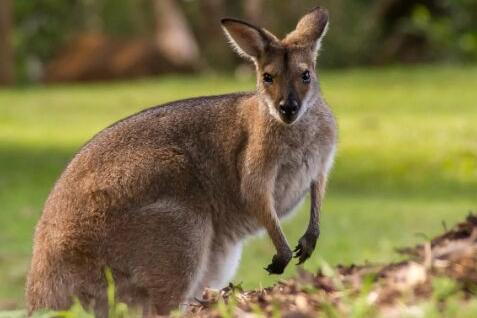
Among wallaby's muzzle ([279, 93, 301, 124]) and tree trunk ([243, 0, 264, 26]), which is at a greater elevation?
wallaby's muzzle ([279, 93, 301, 124])

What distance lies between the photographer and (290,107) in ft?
19.2

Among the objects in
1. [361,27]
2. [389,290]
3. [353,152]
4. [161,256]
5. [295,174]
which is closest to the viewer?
[389,290]

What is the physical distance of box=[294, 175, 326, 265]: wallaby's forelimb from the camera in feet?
19.3

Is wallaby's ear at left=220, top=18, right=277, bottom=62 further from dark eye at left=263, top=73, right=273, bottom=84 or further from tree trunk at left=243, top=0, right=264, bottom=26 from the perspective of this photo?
tree trunk at left=243, top=0, right=264, bottom=26

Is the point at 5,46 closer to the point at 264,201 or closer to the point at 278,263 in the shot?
the point at 264,201

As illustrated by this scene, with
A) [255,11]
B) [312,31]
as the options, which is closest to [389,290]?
[312,31]

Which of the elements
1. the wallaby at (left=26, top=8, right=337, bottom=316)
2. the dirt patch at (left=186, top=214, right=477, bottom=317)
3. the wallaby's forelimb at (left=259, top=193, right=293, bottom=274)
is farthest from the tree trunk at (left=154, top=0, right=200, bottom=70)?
the dirt patch at (left=186, top=214, right=477, bottom=317)

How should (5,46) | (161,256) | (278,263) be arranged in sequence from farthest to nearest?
(5,46)
(278,263)
(161,256)

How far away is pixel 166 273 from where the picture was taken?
5.61m

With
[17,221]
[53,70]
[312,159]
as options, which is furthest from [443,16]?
[312,159]

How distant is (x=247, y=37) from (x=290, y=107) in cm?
40

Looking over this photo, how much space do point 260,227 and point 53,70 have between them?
24203mm

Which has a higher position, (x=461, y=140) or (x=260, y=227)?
(x=260, y=227)

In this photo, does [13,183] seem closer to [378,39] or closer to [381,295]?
[381,295]
